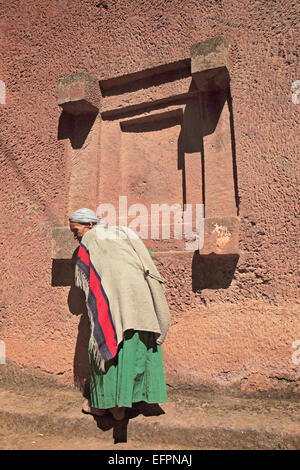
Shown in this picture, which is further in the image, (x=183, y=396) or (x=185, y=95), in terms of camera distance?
(x=185, y=95)

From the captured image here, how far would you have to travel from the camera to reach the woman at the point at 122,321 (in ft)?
7.70

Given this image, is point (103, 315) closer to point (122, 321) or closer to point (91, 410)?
point (122, 321)

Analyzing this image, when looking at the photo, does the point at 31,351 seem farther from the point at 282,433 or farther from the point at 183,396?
the point at 282,433

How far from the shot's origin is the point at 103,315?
7.96 ft

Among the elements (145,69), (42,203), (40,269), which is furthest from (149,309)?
(145,69)

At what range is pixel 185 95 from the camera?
10.3 ft

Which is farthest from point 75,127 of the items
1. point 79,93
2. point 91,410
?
point 91,410

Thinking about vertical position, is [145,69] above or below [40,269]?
above

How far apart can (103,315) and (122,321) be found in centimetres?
14

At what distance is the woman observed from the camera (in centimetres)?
235

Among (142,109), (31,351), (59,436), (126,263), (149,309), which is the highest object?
(142,109)

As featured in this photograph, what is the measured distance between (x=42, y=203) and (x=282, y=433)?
2.48 meters

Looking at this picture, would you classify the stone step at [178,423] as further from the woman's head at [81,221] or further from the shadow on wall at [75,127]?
the shadow on wall at [75,127]

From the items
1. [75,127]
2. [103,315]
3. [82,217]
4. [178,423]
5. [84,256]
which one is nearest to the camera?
[178,423]
